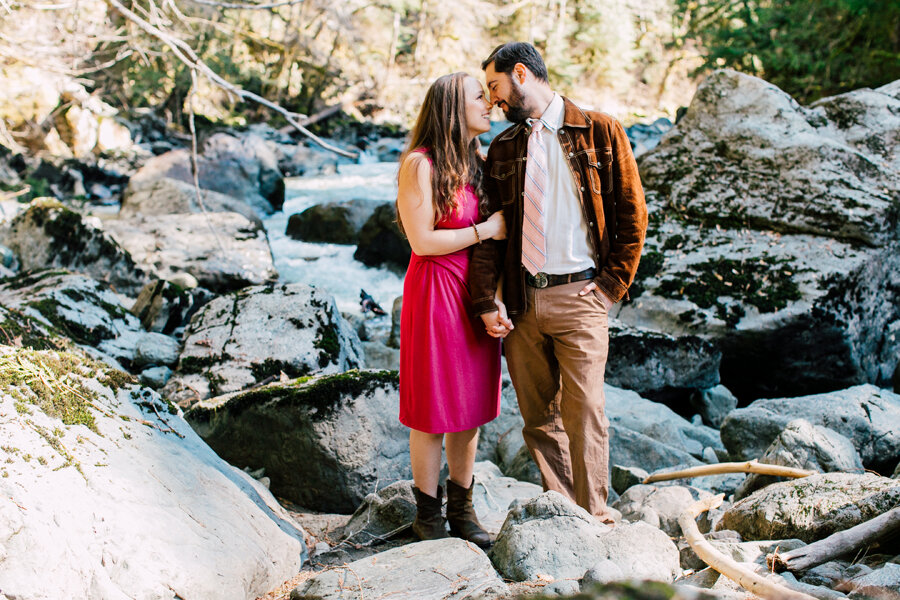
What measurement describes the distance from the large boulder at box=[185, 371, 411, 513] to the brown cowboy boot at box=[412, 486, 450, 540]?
720 mm

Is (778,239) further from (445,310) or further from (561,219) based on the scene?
(445,310)

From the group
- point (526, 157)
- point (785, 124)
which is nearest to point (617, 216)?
point (526, 157)

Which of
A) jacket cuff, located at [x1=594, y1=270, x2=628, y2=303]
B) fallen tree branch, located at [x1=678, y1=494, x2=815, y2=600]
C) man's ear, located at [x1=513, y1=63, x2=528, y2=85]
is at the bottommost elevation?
fallen tree branch, located at [x1=678, y1=494, x2=815, y2=600]

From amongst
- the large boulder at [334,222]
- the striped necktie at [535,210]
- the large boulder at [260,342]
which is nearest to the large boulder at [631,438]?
the large boulder at [260,342]

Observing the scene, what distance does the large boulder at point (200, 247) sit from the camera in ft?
27.9

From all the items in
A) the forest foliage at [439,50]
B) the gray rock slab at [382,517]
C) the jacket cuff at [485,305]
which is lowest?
the gray rock slab at [382,517]

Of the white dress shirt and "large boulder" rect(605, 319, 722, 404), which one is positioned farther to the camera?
"large boulder" rect(605, 319, 722, 404)

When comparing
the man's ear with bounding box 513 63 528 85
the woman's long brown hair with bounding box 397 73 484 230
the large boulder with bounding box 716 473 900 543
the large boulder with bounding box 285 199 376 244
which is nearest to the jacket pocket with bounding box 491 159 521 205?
the woman's long brown hair with bounding box 397 73 484 230

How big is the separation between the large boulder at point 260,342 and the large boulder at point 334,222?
18.6ft

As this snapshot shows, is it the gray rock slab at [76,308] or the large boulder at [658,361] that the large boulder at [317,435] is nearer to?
the gray rock slab at [76,308]

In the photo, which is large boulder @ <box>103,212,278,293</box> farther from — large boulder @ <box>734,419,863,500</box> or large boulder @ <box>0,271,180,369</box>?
large boulder @ <box>734,419,863,500</box>

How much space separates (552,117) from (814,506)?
2.01 metres

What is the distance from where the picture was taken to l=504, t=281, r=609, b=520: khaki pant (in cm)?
320

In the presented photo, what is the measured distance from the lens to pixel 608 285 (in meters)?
3.19
